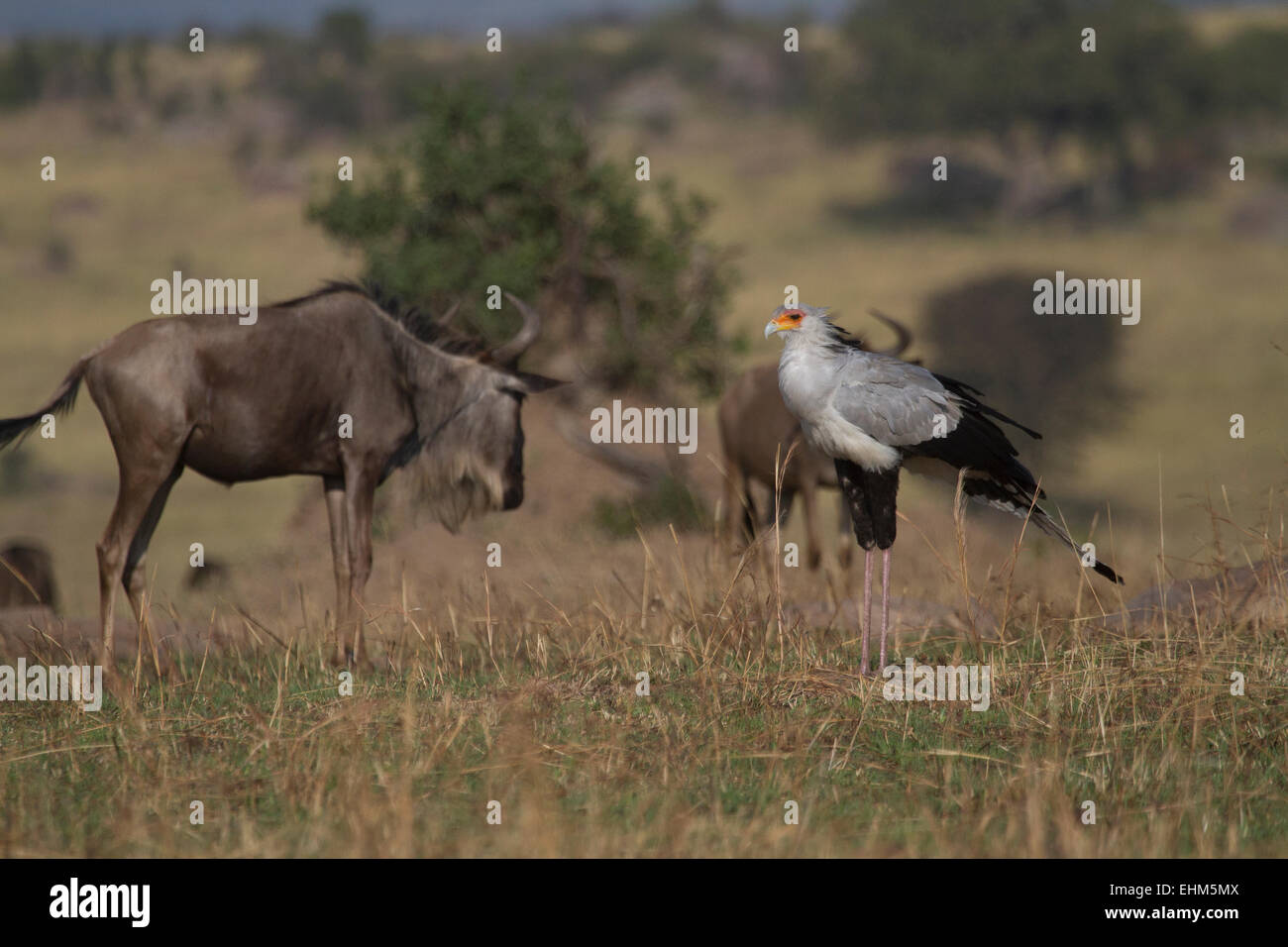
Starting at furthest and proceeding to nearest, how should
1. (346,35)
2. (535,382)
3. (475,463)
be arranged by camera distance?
(346,35), (475,463), (535,382)

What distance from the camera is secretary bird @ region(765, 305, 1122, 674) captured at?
21.2ft

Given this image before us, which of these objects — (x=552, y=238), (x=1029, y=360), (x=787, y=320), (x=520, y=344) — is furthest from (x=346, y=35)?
(x=787, y=320)

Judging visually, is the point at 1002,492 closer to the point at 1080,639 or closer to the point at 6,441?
the point at 1080,639

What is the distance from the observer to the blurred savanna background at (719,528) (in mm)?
5133

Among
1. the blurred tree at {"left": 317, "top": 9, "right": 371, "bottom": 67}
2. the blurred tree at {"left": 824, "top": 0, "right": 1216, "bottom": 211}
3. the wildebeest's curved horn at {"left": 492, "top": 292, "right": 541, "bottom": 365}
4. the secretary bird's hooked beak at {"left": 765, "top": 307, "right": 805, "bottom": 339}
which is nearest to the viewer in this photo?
the secretary bird's hooked beak at {"left": 765, "top": 307, "right": 805, "bottom": 339}

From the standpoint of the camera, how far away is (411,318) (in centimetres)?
898

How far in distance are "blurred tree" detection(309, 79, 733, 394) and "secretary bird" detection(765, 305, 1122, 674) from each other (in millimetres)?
10732

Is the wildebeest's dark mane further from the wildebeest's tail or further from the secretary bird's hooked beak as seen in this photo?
the secretary bird's hooked beak

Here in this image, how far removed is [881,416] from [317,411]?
3365 mm

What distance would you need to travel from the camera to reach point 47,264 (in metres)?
47.9

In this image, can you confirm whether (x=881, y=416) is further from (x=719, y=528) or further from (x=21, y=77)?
(x=21, y=77)

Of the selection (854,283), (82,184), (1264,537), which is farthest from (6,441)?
(82,184)

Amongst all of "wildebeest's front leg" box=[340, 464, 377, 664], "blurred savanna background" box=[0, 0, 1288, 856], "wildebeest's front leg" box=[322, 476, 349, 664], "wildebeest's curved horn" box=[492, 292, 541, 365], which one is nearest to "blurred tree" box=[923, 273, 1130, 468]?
"blurred savanna background" box=[0, 0, 1288, 856]
